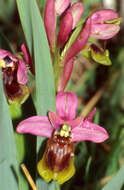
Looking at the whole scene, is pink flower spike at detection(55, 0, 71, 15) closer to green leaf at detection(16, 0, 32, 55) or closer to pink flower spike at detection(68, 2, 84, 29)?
A: pink flower spike at detection(68, 2, 84, 29)

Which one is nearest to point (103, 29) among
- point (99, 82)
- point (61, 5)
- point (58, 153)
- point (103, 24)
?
point (103, 24)

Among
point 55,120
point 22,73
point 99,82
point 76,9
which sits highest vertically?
point 76,9

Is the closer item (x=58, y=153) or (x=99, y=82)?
(x=58, y=153)

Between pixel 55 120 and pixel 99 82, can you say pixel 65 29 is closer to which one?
pixel 55 120

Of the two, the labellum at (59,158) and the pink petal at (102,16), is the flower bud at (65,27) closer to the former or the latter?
the pink petal at (102,16)

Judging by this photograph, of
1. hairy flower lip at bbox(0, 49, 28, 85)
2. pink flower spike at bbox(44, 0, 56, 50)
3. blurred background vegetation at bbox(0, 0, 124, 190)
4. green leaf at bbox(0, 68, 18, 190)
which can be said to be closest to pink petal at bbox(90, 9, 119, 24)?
pink flower spike at bbox(44, 0, 56, 50)


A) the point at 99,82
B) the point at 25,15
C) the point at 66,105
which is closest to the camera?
the point at 25,15

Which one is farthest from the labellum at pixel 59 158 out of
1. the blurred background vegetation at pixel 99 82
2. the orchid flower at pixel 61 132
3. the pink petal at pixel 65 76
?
the blurred background vegetation at pixel 99 82
